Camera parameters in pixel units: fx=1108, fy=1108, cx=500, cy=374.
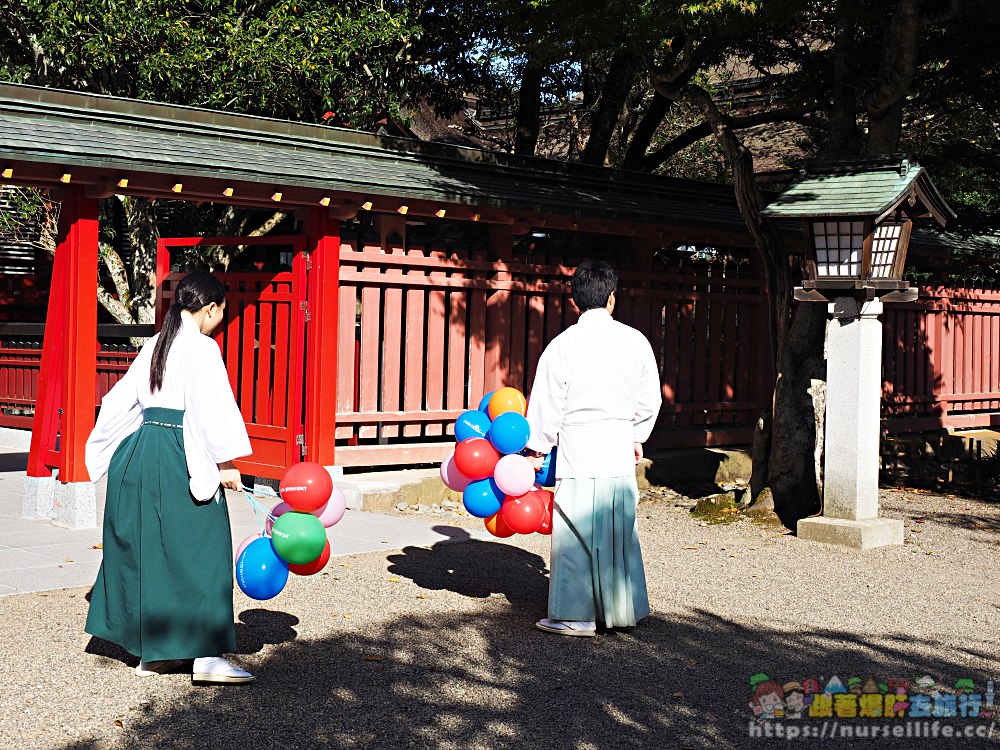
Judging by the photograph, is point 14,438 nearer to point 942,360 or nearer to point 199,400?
point 199,400

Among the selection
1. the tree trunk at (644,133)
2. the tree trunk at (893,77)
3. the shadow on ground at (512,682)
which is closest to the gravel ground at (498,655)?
the shadow on ground at (512,682)

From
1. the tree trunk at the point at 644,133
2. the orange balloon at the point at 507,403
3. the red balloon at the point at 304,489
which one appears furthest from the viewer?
the tree trunk at the point at 644,133

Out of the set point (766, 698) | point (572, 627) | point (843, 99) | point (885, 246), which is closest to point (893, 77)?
point (843, 99)

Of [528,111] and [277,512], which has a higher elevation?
[528,111]

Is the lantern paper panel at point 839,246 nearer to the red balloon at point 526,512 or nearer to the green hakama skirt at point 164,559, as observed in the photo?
the red balloon at point 526,512

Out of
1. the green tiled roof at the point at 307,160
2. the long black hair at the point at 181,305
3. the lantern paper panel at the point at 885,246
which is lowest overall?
the long black hair at the point at 181,305

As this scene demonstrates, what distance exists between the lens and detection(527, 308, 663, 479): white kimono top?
5621 millimetres

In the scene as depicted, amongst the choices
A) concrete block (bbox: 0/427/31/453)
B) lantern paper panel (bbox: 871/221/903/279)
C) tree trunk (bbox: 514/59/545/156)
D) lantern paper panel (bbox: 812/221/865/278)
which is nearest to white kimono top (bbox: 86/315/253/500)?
lantern paper panel (bbox: 812/221/865/278)

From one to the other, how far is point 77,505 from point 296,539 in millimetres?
3880

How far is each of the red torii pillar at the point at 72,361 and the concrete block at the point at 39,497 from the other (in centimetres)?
5

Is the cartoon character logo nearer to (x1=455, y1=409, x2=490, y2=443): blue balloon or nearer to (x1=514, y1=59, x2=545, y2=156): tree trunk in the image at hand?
(x1=455, y1=409, x2=490, y2=443): blue balloon

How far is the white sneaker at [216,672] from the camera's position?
459 centimetres

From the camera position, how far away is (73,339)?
7930 millimetres

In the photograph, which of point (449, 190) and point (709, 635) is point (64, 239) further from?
point (709, 635)
